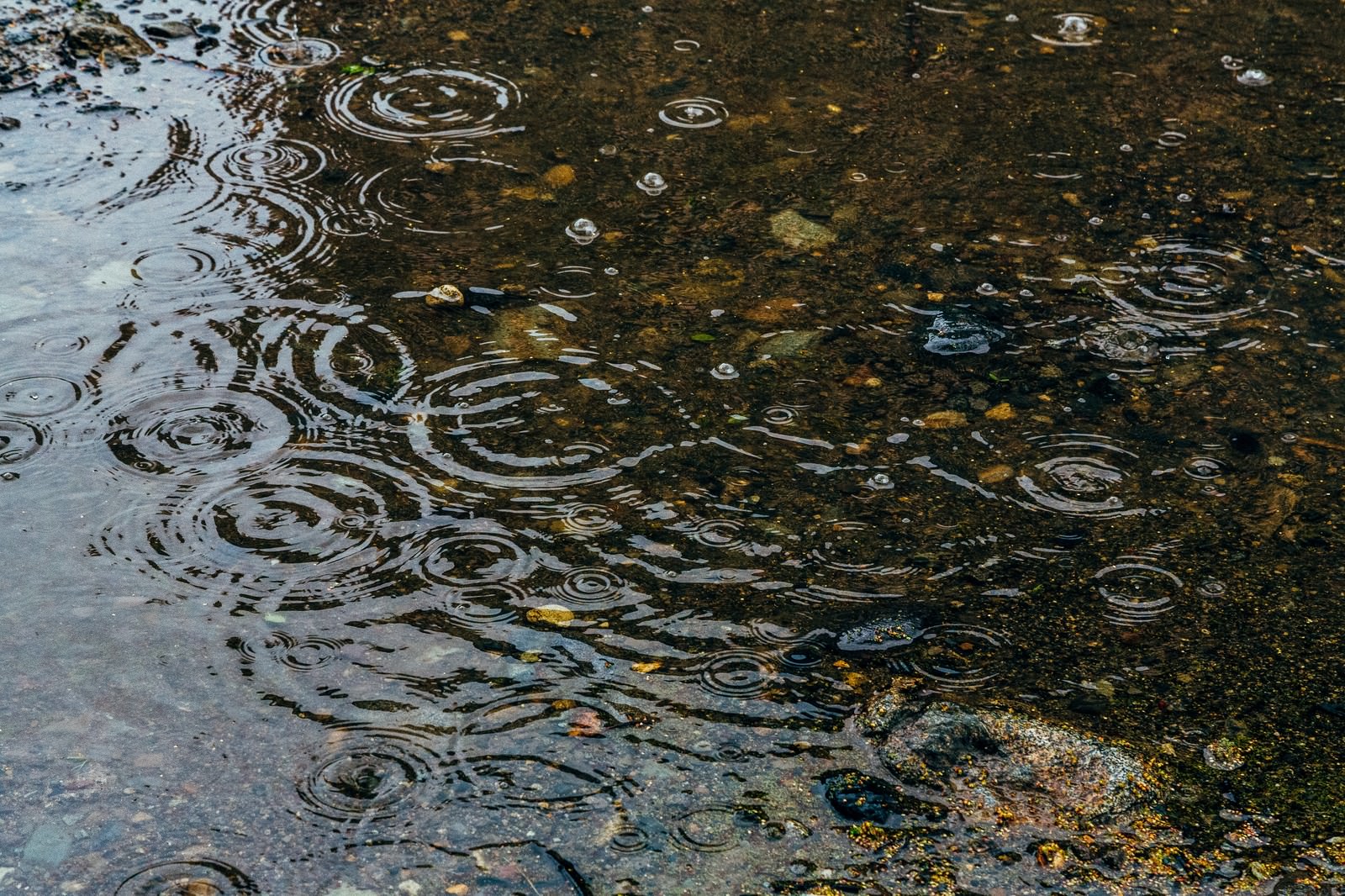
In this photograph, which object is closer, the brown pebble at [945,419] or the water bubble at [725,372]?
the brown pebble at [945,419]

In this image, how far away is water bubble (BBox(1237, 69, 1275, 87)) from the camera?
226 inches

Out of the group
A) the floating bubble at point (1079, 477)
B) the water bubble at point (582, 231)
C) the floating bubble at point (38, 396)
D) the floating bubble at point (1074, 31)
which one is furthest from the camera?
the floating bubble at point (1074, 31)

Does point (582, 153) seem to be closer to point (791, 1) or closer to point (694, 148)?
point (694, 148)

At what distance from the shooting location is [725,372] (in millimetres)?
4098

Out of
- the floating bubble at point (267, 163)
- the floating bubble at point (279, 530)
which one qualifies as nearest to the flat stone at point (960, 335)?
the floating bubble at point (279, 530)

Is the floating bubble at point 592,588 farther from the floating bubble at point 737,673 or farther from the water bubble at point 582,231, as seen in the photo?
the water bubble at point 582,231

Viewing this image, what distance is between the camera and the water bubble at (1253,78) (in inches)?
226

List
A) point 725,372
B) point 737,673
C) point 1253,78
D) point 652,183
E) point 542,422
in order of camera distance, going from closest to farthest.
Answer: point 737,673
point 542,422
point 725,372
point 652,183
point 1253,78

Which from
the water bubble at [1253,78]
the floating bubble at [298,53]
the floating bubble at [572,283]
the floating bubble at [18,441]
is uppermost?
the water bubble at [1253,78]

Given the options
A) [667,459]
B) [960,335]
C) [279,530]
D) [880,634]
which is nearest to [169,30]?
[279,530]

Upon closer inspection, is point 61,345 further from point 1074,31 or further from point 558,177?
point 1074,31

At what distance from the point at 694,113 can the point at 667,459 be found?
93.8 inches

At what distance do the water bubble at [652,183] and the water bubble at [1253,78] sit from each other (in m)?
2.99

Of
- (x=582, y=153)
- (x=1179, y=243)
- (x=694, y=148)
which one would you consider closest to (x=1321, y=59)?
(x=1179, y=243)
